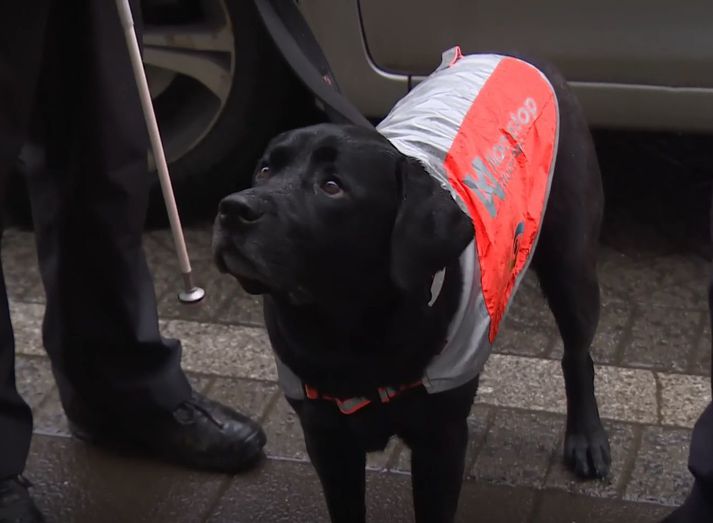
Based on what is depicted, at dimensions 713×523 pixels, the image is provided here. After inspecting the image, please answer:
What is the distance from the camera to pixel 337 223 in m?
2.10

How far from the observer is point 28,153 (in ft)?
9.47

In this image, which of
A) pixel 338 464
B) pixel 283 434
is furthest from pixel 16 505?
pixel 338 464

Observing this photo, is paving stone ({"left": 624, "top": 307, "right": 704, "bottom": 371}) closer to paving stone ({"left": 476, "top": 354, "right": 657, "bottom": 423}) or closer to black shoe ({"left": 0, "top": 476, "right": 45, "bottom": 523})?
paving stone ({"left": 476, "top": 354, "right": 657, "bottom": 423})

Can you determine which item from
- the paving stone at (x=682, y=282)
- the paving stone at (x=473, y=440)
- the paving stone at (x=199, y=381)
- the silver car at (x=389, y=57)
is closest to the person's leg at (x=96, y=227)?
the paving stone at (x=199, y=381)

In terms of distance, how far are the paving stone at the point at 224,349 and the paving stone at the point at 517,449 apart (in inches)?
26.7

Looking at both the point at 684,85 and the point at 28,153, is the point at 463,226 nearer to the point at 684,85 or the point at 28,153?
the point at 28,153

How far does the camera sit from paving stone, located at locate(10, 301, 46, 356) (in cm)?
363

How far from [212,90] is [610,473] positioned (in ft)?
5.96

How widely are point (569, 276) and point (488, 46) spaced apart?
105 centimetres

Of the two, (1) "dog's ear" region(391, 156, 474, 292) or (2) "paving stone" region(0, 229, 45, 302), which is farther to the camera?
(2) "paving stone" region(0, 229, 45, 302)

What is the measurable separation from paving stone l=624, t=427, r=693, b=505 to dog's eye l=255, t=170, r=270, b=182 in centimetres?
128

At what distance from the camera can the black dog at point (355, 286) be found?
2.07 m

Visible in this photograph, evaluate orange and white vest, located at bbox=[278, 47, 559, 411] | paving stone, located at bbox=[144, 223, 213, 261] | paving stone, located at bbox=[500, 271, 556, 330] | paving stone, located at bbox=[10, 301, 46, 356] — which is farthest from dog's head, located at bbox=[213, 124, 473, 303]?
paving stone, located at bbox=[144, 223, 213, 261]

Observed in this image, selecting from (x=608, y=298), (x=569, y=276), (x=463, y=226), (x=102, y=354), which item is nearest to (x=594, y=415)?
(x=569, y=276)
